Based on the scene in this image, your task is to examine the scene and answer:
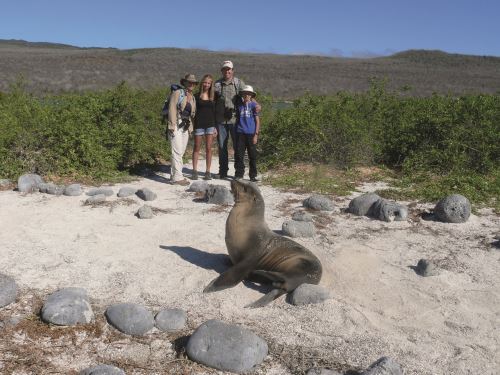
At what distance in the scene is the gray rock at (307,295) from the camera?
15.1 ft

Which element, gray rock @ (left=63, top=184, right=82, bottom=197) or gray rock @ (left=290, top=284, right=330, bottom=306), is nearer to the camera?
gray rock @ (left=290, top=284, right=330, bottom=306)

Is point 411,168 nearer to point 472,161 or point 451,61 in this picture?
point 472,161

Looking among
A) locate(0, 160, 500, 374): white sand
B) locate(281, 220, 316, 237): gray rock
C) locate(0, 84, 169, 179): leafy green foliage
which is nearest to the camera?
locate(0, 160, 500, 374): white sand

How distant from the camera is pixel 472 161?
32.6ft

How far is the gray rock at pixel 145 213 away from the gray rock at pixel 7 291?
7.92ft

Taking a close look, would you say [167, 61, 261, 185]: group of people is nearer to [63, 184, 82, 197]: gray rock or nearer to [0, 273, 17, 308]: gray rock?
[63, 184, 82, 197]: gray rock

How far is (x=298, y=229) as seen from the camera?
6293 millimetres

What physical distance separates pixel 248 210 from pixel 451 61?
63.2m

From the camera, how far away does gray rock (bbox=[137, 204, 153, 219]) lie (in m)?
6.87

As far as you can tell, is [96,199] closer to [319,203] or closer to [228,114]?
[228,114]

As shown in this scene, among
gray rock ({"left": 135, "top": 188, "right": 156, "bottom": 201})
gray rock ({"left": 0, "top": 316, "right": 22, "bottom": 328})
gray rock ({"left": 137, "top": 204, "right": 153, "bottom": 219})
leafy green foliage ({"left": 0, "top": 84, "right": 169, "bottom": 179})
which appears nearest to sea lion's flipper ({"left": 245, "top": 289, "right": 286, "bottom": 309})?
gray rock ({"left": 0, "top": 316, "right": 22, "bottom": 328})

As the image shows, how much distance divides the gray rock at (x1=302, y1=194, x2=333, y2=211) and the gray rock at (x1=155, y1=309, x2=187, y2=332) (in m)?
3.55

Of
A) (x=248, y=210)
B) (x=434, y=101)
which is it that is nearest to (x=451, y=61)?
(x=434, y=101)

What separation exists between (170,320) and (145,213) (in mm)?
2863
